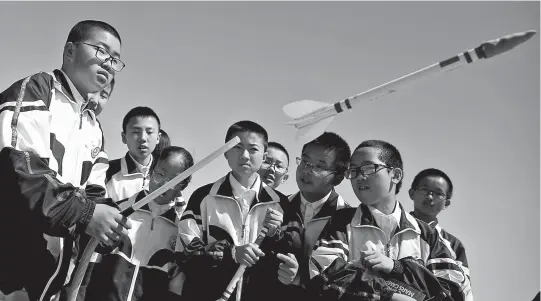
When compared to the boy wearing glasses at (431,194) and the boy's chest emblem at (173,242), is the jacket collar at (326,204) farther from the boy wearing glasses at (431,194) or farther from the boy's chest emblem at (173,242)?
the boy wearing glasses at (431,194)

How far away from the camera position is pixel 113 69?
13.7 ft

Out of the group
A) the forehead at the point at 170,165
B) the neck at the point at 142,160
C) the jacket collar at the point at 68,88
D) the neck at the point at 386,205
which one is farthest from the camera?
the neck at the point at 142,160

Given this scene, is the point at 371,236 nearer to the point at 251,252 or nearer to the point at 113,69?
the point at 251,252

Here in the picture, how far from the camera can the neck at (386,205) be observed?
4848mm

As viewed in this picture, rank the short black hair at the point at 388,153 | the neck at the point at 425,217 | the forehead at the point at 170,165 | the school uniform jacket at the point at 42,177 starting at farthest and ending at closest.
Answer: the neck at the point at 425,217, the forehead at the point at 170,165, the short black hair at the point at 388,153, the school uniform jacket at the point at 42,177

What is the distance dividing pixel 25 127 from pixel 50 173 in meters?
0.33

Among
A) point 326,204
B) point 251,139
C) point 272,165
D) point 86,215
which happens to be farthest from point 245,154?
point 86,215

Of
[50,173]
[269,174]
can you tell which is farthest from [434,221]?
[50,173]

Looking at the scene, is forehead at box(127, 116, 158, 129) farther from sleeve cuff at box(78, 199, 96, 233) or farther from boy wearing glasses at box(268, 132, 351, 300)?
sleeve cuff at box(78, 199, 96, 233)

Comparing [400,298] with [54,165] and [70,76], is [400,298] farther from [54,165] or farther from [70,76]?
[70,76]

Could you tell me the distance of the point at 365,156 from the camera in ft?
16.2

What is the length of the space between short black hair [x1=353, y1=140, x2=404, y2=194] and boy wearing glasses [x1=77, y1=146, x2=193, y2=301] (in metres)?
1.89

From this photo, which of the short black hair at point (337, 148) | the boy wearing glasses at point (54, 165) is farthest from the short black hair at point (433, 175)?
the boy wearing glasses at point (54, 165)

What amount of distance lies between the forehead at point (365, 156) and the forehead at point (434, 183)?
→ 5.77 feet
